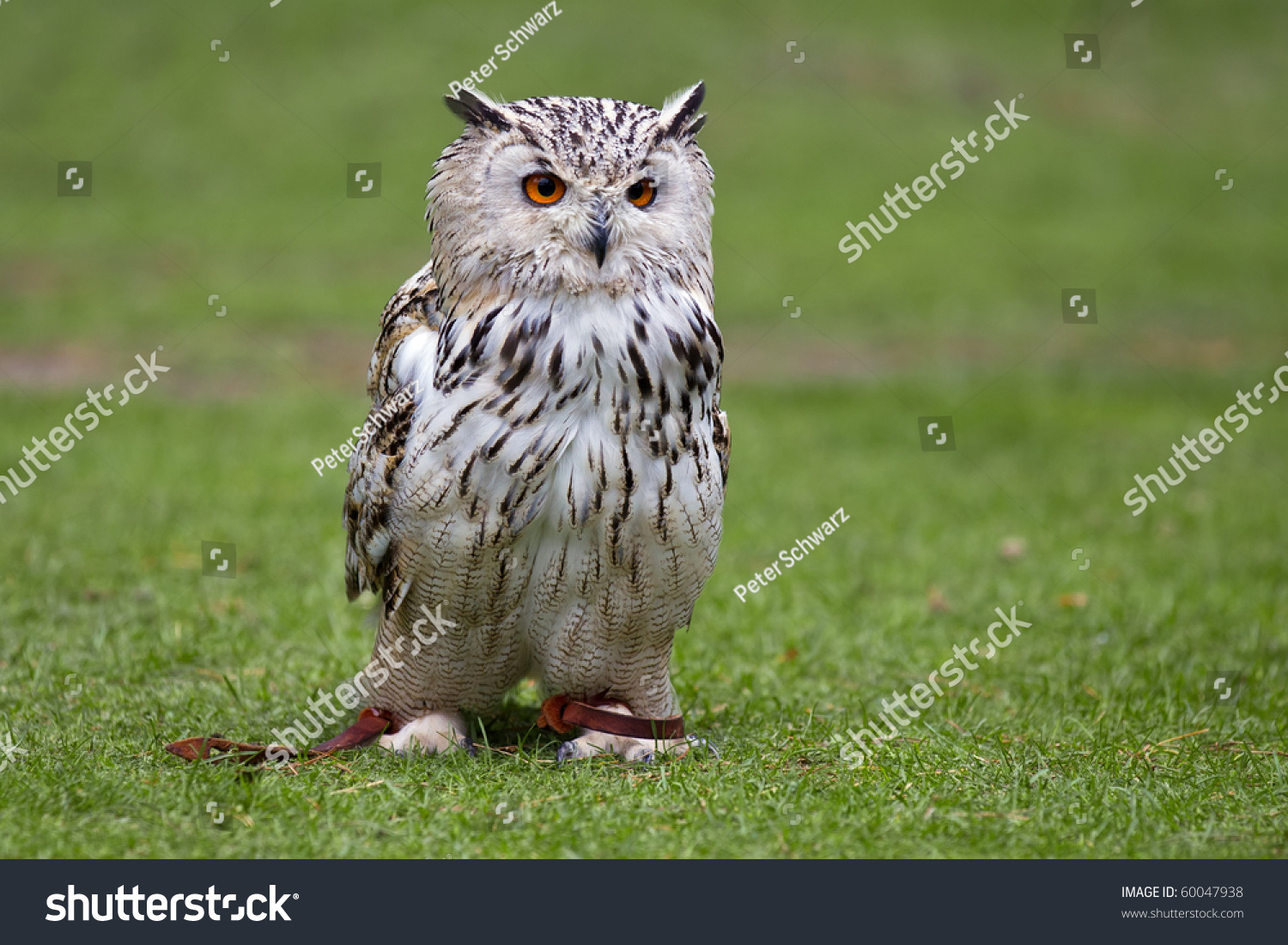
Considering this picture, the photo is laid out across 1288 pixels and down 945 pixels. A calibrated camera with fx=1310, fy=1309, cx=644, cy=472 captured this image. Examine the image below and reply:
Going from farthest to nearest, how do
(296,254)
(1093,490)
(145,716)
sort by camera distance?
(296,254), (1093,490), (145,716)

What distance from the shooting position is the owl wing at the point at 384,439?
12.4 feet

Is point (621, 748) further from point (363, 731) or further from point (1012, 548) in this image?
point (1012, 548)

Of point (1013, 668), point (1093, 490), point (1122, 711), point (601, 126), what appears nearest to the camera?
point (601, 126)

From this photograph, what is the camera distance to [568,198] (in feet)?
11.4

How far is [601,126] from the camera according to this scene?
3525 mm

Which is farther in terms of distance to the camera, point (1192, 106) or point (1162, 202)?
point (1192, 106)

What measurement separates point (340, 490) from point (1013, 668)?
441 centimetres

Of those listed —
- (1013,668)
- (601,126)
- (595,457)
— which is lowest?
(1013,668)

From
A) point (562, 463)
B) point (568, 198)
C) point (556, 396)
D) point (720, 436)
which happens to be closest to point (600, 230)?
point (568, 198)

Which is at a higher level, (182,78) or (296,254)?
(182,78)

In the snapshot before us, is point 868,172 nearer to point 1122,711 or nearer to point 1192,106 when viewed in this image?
point 1192,106

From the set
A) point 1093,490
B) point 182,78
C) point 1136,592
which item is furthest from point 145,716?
point 182,78

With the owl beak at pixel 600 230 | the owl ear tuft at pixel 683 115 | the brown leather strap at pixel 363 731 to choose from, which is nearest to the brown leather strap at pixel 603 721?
the brown leather strap at pixel 363 731

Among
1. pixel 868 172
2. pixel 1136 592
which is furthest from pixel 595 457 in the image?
pixel 868 172
